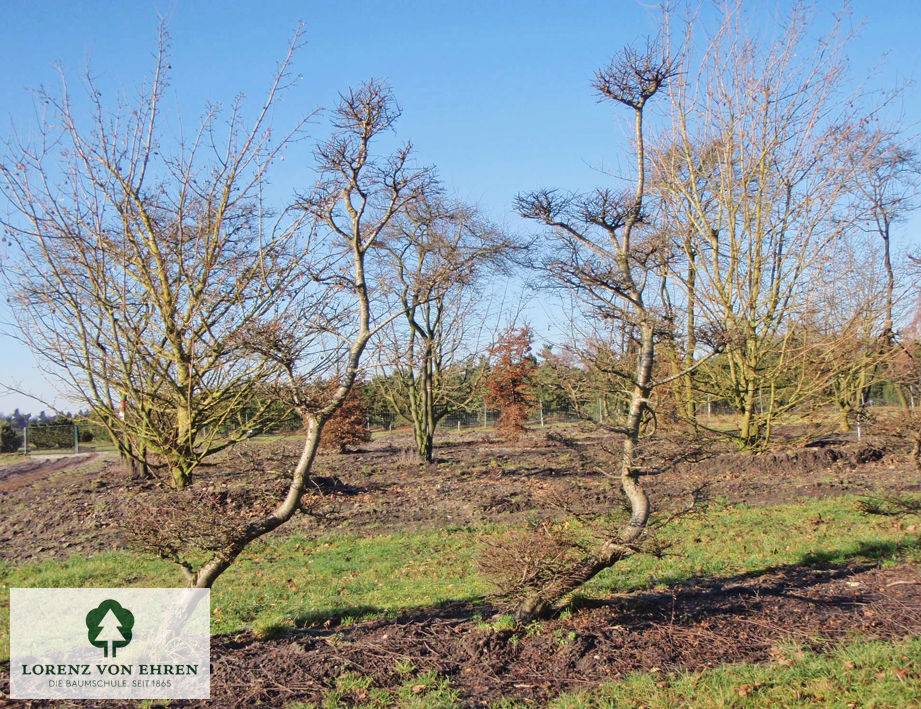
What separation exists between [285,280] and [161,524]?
3.59 metres

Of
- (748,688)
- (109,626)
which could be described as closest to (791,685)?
(748,688)

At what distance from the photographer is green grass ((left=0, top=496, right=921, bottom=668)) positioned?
5.68 metres

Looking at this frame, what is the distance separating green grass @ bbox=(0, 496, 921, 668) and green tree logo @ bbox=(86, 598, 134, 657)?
0.62 m

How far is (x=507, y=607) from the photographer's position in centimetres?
477

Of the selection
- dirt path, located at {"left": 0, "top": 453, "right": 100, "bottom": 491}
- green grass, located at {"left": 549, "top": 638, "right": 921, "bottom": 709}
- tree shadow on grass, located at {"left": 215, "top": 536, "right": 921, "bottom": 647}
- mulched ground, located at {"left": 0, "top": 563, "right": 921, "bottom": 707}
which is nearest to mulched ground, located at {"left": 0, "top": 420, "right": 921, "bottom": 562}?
dirt path, located at {"left": 0, "top": 453, "right": 100, "bottom": 491}

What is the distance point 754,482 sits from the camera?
38.8 ft

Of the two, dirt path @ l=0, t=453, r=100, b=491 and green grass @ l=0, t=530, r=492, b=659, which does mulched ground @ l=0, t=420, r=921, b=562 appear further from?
dirt path @ l=0, t=453, r=100, b=491

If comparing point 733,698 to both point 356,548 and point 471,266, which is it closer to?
point 471,266

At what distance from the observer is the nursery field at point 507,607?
364cm

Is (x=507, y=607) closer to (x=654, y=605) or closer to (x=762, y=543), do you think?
(x=654, y=605)

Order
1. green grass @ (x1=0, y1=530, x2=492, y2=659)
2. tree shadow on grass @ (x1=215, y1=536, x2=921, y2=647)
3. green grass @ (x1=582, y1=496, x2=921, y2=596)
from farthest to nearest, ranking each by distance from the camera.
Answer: green grass @ (x1=582, y1=496, x2=921, y2=596) → green grass @ (x1=0, y1=530, x2=492, y2=659) → tree shadow on grass @ (x1=215, y1=536, x2=921, y2=647)

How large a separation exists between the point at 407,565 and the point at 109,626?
3.33 metres

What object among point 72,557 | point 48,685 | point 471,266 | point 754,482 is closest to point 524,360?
point 754,482

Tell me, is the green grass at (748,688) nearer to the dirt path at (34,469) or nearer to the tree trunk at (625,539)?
the tree trunk at (625,539)
